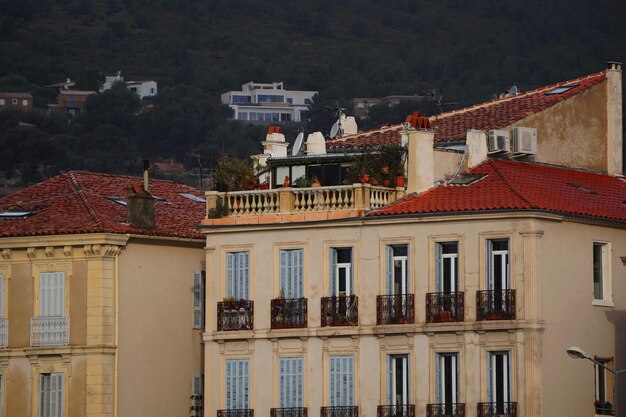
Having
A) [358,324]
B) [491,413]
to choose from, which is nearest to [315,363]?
[358,324]

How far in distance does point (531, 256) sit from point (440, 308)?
3629 millimetres

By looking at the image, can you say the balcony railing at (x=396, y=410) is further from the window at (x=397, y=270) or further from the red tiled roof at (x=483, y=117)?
the red tiled roof at (x=483, y=117)

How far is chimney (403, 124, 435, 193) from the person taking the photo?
70625 millimetres

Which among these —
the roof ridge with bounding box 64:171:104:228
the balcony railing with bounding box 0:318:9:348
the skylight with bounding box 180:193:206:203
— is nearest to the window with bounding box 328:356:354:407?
the roof ridge with bounding box 64:171:104:228

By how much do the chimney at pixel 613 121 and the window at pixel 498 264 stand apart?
12146mm

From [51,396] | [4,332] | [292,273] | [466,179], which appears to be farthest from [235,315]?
[4,332]

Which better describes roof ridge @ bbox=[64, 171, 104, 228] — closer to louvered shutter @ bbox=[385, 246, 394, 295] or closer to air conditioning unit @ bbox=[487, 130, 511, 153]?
louvered shutter @ bbox=[385, 246, 394, 295]

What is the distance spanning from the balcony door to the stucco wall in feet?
46.9

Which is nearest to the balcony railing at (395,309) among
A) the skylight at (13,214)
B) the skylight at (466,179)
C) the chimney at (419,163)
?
the chimney at (419,163)

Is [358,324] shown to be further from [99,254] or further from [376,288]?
[99,254]

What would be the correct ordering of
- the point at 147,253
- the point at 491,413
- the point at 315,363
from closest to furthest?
the point at 491,413, the point at 315,363, the point at 147,253

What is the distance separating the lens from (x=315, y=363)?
6962cm

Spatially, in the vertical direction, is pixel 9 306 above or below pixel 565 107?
below

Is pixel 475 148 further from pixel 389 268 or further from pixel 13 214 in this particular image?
pixel 13 214
